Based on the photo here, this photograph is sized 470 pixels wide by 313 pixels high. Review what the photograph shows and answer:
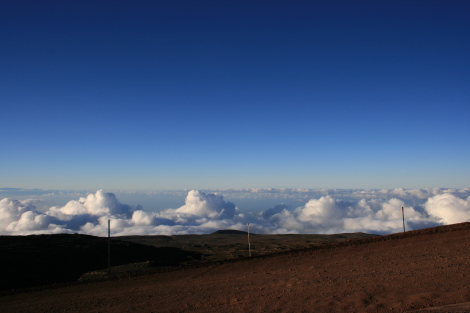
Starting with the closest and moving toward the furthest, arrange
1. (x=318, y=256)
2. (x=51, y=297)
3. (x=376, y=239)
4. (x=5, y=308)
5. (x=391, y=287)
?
1. (x=391, y=287)
2. (x=5, y=308)
3. (x=51, y=297)
4. (x=318, y=256)
5. (x=376, y=239)

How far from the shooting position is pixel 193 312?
9.37 m

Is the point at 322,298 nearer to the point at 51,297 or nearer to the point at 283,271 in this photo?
the point at 283,271

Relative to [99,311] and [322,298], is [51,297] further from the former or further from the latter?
[322,298]

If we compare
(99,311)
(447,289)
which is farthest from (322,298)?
(99,311)

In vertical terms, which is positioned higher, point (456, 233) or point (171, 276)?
point (456, 233)

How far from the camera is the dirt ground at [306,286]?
9.05m

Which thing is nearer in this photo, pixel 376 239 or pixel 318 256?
pixel 318 256

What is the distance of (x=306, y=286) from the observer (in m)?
11.2

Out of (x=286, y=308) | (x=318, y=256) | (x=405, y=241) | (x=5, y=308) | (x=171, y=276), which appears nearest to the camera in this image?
(x=286, y=308)

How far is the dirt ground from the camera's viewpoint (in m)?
9.05

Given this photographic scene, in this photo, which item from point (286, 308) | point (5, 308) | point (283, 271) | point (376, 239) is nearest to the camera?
point (286, 308)

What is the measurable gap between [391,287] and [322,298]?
2.60 meters

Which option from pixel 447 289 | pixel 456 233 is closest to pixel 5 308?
pixel 447 289

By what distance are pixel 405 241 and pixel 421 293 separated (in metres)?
10.8
